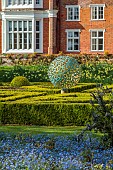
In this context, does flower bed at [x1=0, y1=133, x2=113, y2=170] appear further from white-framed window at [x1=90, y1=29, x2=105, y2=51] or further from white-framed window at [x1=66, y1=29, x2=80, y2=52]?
white-framed window at [x1=66, y1=29, x2=80, y2=52]

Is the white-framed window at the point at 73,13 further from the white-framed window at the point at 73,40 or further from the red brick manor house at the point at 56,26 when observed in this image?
the white-framed window at the point at 73,40

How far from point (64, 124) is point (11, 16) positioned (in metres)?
25.6

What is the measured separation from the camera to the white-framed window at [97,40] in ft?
130

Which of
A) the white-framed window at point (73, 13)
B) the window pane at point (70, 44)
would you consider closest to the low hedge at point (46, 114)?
the window pane at point (70, 44)

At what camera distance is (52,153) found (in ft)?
33.3

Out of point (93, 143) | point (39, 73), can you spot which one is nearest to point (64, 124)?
point (93, 143)

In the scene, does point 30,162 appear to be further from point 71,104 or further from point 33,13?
point 33,13

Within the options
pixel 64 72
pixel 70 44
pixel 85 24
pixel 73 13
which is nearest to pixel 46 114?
pixel 64 72

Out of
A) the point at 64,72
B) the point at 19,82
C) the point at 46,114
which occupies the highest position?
the point at 64,72

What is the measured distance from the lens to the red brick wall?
3953 cm

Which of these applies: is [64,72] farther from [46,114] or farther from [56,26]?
[56,26]

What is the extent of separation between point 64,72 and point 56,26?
1937cm

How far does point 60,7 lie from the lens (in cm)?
4062

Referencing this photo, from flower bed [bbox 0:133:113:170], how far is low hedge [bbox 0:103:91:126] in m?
3.23
